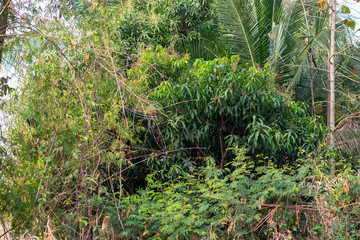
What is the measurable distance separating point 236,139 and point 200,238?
160cm

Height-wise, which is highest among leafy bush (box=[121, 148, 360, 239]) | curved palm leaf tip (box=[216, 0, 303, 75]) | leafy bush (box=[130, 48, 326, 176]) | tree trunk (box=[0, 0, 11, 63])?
tree trunk (box=[0, 0, 11, 63])

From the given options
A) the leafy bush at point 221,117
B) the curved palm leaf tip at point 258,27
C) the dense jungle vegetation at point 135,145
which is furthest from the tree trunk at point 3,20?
the curved palm leaf tip at point 258,27

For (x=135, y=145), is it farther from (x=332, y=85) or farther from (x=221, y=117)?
(x=332, y=85)

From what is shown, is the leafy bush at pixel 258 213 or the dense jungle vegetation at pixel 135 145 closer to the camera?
the dense jungle vegetation at pixel 135 145

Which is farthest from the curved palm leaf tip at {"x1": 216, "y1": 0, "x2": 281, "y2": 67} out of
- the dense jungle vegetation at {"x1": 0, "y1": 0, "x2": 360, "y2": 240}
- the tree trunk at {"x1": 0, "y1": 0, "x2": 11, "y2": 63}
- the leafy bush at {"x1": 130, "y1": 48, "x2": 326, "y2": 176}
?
the tree trunk at {"x1": 0, "y1": 0, "x2": 11, "y2": 63}

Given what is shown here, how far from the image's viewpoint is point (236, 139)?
18.0ft

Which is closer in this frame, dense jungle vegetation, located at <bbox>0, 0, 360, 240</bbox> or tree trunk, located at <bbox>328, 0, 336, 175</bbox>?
dense jungle vegetation, located at <bbox>0, 0, 360, 240</bbox>

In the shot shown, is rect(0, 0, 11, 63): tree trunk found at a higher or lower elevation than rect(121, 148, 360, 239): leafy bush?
higher

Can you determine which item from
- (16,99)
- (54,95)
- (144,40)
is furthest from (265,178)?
(144,40)

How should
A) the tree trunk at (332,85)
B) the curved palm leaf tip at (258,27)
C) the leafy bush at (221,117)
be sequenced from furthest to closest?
the curved palm leaf tip at (258,27) < the tree trunk at (332,85) < the leafy bush at (221,117)

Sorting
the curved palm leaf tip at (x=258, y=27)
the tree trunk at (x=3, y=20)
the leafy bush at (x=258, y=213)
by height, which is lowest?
the leafy bush at (x=258, y=213)

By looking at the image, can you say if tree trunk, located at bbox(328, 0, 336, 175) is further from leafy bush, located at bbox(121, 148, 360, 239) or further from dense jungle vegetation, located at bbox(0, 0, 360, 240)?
leafy bush, located at bbox(121, 148, 360, 239)

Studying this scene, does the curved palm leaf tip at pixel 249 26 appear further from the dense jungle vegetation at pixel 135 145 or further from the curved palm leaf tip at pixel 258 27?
the dense jungle vegetation at pixel 135 145

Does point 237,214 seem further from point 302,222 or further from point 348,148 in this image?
point 348,148
